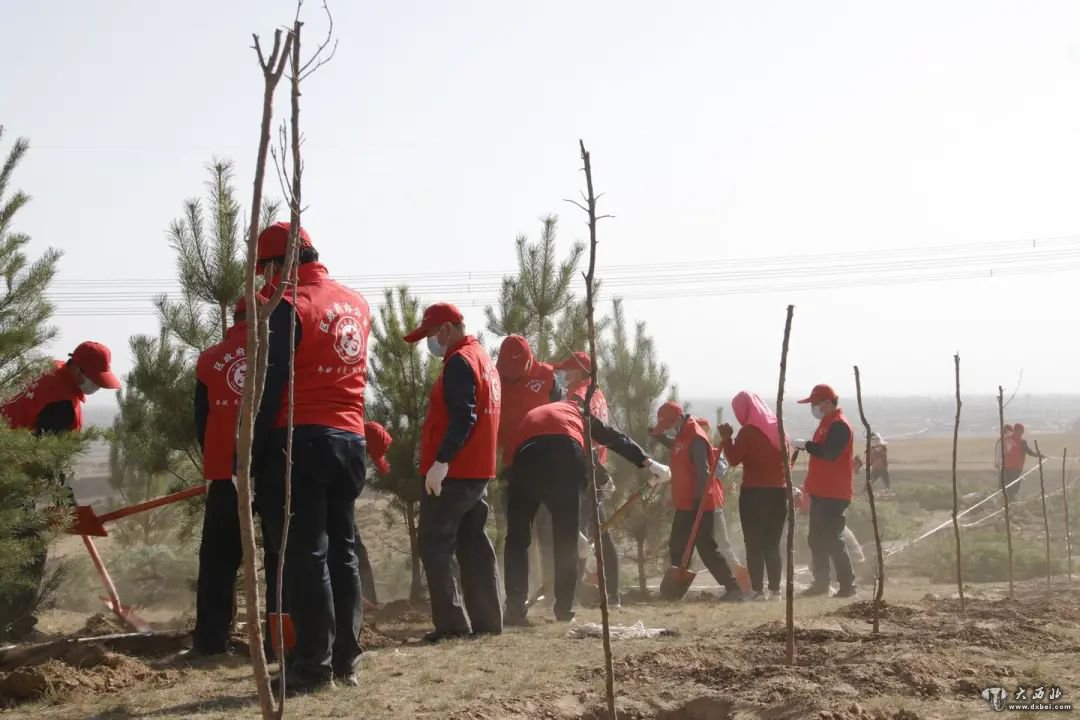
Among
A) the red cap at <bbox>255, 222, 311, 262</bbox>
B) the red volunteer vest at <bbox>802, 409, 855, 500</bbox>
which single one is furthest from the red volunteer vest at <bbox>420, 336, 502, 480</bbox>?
the red volunteer vest at <bbox>802, 409, 855, 500</bbox>

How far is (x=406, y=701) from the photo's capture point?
15.6 ft

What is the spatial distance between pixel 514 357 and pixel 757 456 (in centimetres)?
254

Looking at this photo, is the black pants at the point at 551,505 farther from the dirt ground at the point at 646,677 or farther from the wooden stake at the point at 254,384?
the wooden stake at the point at 254,384

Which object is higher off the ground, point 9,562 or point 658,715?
point 9,562

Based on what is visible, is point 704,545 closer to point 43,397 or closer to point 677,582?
point 677,582

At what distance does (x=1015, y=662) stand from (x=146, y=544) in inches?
382

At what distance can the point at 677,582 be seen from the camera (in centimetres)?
957

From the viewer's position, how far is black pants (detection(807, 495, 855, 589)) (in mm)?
9547

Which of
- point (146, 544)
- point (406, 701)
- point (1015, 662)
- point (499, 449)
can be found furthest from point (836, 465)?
point (146, 544)

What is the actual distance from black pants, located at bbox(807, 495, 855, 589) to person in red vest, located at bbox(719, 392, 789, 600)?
Answer: 444 millimetres

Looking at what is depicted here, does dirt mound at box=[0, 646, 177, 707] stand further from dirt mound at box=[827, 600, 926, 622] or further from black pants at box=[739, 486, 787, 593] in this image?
black pants at box=[739, 486, 787, 593]

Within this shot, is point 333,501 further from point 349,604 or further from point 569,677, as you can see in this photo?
point 569,677

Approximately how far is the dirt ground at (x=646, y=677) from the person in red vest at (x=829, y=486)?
303 centimetres

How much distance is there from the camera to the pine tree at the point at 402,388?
337 inches
